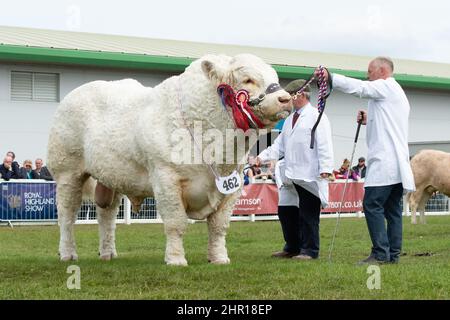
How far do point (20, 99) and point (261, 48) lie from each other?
1553 cm

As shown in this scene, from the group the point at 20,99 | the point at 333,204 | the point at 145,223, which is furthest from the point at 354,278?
the point at 20,99

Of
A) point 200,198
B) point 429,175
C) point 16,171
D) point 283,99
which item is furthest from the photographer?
point 16,171

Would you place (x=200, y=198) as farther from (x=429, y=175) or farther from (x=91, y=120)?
(x=429, y=175)

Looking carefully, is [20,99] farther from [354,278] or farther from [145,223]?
[354,278]

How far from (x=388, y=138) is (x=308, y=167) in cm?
133

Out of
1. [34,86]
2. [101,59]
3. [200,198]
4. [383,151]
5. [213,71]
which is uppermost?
[101,59]

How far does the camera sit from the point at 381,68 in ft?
29.7

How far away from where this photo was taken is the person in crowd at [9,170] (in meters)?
20.1

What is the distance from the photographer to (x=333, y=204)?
940 inches

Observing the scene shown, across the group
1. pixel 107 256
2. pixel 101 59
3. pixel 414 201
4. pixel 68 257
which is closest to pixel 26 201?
pixel 101 59

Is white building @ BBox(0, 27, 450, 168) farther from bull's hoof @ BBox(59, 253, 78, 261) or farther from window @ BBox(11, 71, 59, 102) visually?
bull's hoof @ BBox(59, 253, 78, 261)

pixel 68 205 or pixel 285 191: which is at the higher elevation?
pixel 285 191

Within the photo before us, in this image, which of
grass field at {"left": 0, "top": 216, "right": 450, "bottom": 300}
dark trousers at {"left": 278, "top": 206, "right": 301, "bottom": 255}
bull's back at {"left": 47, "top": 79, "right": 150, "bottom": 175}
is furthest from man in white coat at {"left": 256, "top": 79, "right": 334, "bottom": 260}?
bull's back at {"left": 47, "top": 79, "right": 150, "bottom": 175}

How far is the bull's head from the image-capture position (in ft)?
25.8
